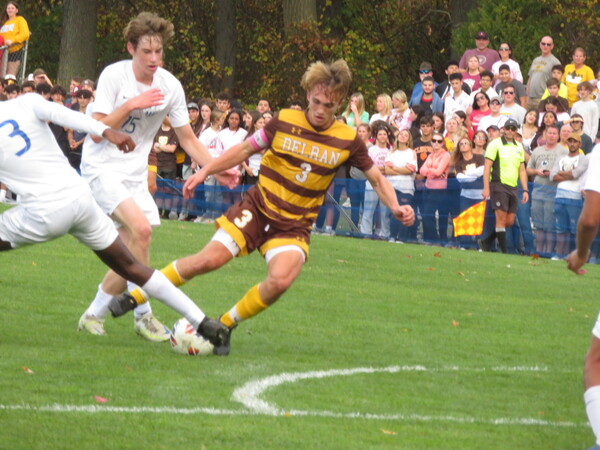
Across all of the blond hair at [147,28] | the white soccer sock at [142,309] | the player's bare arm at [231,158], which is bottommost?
the white soccer sock at [142,309]

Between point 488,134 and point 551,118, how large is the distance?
1023 millimetres

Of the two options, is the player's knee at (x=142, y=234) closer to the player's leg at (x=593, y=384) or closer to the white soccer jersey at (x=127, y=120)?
the white soccer jersey at (x=127, y=120)

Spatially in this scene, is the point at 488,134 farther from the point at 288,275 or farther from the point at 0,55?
the point at 0,55

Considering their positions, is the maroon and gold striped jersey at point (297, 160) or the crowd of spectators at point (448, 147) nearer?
the maroon and gold striped jersey at point (297, 160)

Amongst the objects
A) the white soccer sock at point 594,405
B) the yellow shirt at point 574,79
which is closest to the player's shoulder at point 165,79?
the white soccer sock at point 594,405

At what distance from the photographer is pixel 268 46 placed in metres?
37.7

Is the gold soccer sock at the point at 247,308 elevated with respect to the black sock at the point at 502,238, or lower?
elevated

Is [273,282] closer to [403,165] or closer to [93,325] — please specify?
[93,325]

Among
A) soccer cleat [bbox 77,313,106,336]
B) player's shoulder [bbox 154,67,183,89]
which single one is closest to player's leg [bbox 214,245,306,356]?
soccer cleat [bbox 77,313,106,336]

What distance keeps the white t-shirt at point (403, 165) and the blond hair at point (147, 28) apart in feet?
35.7

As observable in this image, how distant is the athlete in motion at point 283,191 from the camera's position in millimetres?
8492

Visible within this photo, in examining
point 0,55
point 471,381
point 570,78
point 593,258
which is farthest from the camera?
point 0,55

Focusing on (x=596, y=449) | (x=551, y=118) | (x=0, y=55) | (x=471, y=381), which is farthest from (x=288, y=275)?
(x=0, y=55)

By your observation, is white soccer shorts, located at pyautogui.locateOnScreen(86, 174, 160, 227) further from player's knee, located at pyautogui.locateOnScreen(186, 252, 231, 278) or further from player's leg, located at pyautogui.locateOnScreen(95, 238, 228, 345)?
player's leg, located at pyautogui.locateOnScreen(95, 238, 228, 345)
